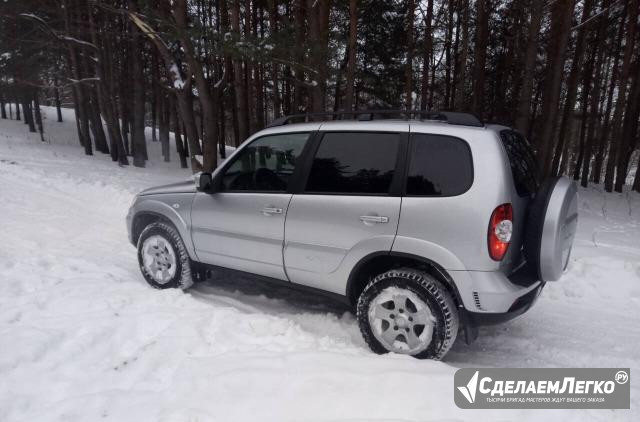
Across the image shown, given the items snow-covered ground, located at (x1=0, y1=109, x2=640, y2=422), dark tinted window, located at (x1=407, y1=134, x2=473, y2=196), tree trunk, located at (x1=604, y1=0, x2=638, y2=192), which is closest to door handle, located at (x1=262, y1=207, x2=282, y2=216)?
snow-covered ground, located at (x1=0, y1=109, x2=640, y2=422)

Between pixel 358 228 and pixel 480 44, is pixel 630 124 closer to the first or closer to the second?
pixel 480 44

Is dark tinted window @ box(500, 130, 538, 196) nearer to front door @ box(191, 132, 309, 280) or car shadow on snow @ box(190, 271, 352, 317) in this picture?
front door @ box(191, 132, 309, 280)

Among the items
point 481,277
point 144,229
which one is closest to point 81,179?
point 144,229

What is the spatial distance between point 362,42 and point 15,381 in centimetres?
1711

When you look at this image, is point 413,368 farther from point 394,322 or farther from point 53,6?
point 53,6

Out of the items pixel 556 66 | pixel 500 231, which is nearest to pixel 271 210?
pixel 500 231

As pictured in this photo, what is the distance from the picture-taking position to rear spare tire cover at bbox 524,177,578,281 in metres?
2.82

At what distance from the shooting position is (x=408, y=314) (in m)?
3.02

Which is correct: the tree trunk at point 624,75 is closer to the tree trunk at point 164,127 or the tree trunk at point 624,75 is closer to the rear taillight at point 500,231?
the rear taillight at point 500,231

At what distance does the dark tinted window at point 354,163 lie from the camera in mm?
3145

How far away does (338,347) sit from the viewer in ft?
10.7

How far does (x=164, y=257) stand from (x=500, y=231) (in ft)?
11.4

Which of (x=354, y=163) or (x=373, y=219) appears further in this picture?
(x=354, y=163)

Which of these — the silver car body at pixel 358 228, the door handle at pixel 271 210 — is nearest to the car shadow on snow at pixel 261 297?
the silver car body at pixel 358 228
